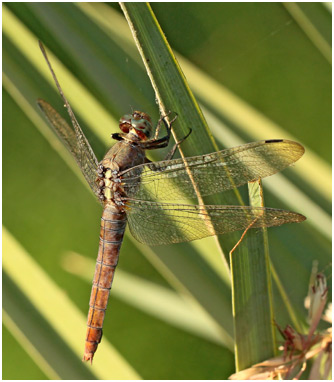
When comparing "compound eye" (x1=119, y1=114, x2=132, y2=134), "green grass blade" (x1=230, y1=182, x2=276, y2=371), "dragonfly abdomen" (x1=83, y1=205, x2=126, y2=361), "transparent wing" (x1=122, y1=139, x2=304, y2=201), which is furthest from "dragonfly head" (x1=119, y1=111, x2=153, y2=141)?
"green grass blade" (x1=230, y1=182, x2=276, y2=371)

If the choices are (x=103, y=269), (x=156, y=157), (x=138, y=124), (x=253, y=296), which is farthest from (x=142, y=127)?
(x=253, y=296)

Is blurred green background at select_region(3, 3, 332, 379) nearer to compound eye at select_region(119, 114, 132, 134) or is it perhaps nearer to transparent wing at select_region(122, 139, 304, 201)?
compound eye at select_region(119, 114, 132, 134)

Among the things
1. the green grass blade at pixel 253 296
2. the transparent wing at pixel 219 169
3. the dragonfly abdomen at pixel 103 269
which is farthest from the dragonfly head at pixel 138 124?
the green grass blade at pixel 253 296

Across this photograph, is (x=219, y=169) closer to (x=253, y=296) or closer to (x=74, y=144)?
(x=253, y=296)

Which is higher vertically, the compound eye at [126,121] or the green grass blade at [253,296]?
the compound eye at [126,121]

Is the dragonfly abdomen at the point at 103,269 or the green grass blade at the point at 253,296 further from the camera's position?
the dragonfly abdomen at the point at 103,269

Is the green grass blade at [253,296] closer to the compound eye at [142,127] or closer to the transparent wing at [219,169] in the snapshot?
the transparent wing at [219,169]
